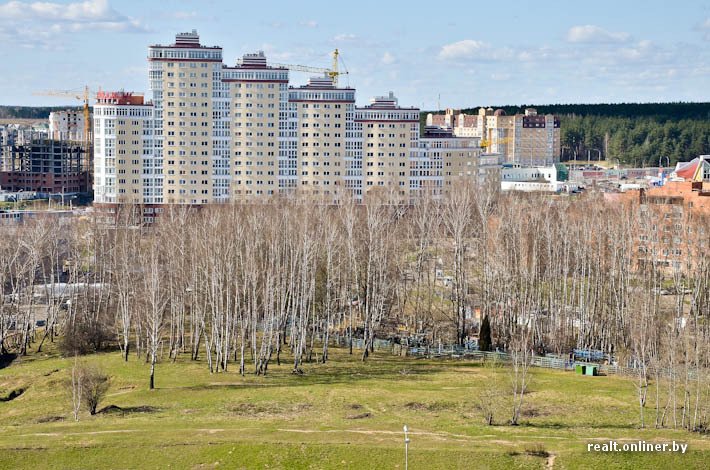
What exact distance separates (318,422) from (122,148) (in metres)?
101

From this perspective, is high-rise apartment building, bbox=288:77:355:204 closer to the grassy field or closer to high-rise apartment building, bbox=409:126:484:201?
high-rise apartment building, bbox=409:126:484:201

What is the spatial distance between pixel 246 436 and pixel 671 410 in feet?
77.0

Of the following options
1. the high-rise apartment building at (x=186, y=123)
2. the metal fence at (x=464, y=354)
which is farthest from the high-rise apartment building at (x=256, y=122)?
the metal fence at (x=464, y=354)

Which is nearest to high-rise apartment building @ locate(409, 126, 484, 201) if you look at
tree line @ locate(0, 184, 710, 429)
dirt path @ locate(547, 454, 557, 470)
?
tree line @ locate(0, 184, 710, 429)

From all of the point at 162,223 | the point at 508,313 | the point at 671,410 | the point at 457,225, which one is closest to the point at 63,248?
the point at 162,223

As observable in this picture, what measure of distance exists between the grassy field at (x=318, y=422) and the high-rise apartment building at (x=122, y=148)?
2989 inches

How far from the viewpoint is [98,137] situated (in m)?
140

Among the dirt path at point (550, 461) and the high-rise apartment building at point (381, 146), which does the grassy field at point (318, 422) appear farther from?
the high-rise apartment building at point (381, 146)

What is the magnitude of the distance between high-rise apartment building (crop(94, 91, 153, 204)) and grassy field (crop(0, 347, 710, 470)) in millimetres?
75933

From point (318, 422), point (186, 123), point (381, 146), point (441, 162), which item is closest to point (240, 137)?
point (186, 123)

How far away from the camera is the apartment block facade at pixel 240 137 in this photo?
5463 inches

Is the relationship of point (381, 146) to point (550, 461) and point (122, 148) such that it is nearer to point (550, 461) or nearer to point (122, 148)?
point (122, 148)

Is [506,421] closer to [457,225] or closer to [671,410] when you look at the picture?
[671,410]

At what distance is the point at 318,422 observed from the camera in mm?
47031
